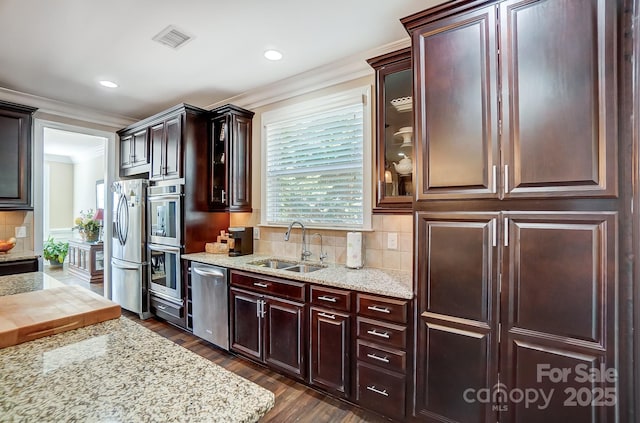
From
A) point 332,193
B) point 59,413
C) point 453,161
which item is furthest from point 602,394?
point 332,193

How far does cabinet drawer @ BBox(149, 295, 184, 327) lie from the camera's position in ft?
11.3

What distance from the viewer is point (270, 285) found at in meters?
2.57

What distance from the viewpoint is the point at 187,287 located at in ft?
11.0

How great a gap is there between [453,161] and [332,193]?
138 cm

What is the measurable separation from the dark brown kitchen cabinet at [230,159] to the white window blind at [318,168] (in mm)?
258

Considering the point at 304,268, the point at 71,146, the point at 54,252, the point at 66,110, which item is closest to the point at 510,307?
the point at 304,268

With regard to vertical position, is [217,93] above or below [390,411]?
above

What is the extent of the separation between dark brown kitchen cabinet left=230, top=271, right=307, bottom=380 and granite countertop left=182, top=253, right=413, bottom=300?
0.25 ft

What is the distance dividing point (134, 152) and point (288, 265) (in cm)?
279

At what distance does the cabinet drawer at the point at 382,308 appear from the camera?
1935 mm

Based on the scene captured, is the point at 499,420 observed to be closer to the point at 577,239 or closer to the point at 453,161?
the point at 577,239

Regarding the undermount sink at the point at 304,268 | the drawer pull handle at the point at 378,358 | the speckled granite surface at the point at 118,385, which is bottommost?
the drawer pull handle at the point at 378,358

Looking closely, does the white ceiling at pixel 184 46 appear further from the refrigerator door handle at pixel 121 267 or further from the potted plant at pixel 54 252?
the potted plant at pixel 54 252

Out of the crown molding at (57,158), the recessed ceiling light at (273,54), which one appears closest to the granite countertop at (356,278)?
the recessed ceiling light at (273,54)
